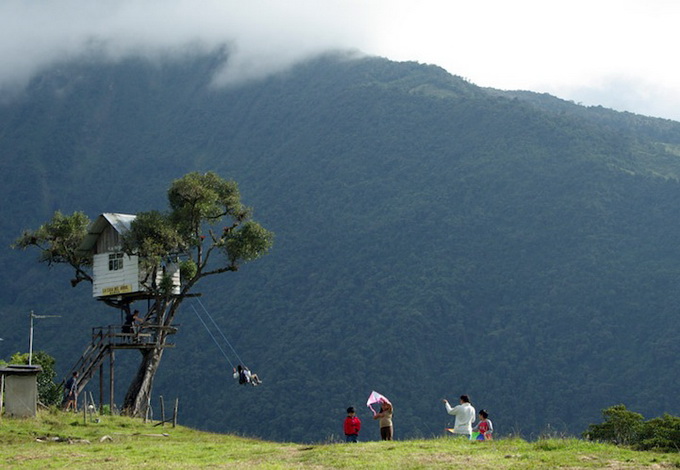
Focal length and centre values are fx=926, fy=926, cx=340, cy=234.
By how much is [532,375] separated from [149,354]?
71.4 metres

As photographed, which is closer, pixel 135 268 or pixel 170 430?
pixel 170 430

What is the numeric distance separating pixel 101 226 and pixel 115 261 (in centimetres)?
214

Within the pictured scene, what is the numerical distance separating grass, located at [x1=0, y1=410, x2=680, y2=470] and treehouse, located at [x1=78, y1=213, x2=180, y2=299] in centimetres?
1472

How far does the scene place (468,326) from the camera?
123188 millimetres

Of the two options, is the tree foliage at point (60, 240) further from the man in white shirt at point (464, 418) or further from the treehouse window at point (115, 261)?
the man in white shirt at point (464, 418)

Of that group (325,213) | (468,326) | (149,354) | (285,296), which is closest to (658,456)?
(149,354)

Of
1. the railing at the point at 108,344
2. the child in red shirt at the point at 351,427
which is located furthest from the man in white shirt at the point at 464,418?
the railing at the point at 108,344

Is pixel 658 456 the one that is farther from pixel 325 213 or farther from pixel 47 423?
pixel 325 213

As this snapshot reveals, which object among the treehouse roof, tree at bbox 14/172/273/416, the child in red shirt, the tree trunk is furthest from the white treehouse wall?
the child in red shirt

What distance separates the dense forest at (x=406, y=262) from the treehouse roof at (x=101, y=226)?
48.0 meters

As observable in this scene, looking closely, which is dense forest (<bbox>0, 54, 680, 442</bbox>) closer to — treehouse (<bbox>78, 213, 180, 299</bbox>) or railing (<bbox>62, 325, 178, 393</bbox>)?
railing (<bbox>62, 325, 178, 393</bbox>)

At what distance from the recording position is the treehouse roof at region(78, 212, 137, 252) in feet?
154

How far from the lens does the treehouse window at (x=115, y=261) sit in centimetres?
4694

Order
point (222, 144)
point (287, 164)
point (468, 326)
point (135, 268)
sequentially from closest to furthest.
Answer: point (135, 268)
point (468, 326)
point (287, 164)
point (222, 144)
